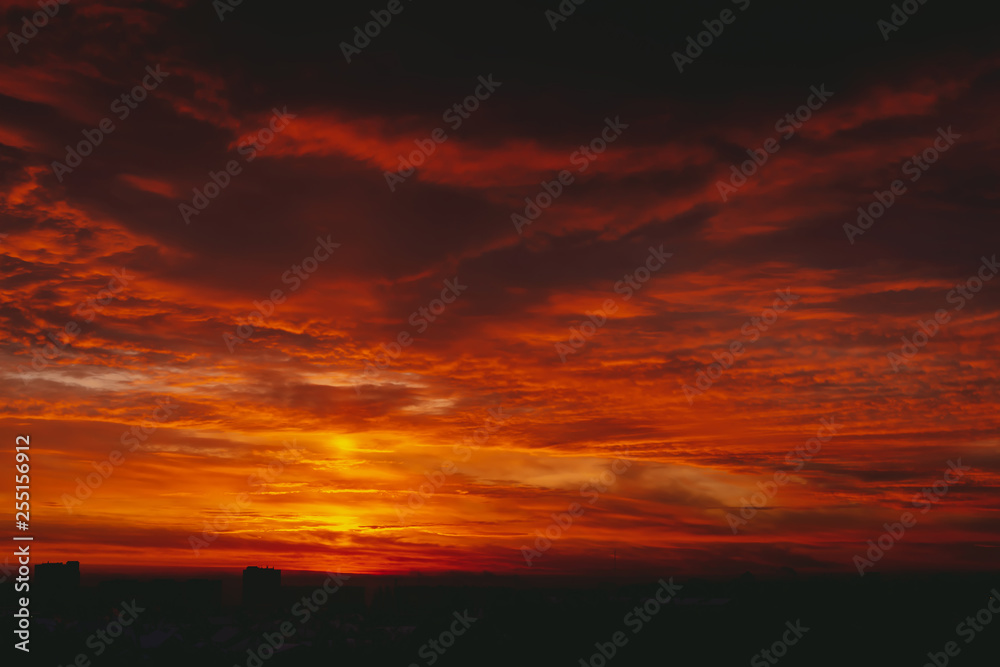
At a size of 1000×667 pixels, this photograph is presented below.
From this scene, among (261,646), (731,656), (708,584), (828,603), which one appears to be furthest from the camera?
(708,584)

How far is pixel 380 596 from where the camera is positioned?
479 ft

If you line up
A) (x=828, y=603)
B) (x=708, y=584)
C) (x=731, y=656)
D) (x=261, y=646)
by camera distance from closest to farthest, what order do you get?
(x=261, y=646) → (x=731, y=656) → (x=828, y=603) → (x=708, y=584)

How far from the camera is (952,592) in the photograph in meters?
121

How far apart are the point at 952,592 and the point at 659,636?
51.6m

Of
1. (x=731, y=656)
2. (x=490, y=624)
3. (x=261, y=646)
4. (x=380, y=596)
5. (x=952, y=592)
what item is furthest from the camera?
(x=380, y=596)

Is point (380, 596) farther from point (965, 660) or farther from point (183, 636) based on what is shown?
point (965, 660)

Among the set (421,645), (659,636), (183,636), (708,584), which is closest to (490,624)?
(421,645)

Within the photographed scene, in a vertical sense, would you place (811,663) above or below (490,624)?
below

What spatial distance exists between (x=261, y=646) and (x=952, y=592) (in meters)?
95.4

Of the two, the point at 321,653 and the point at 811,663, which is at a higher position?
the point at 321,653

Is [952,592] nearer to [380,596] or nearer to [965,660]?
[965,660]

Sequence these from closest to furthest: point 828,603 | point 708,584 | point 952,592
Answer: point 828,603
point 952,592
point 708,584

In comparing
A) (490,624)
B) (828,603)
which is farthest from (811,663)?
(490,624)

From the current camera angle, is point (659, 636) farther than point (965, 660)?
Yes
